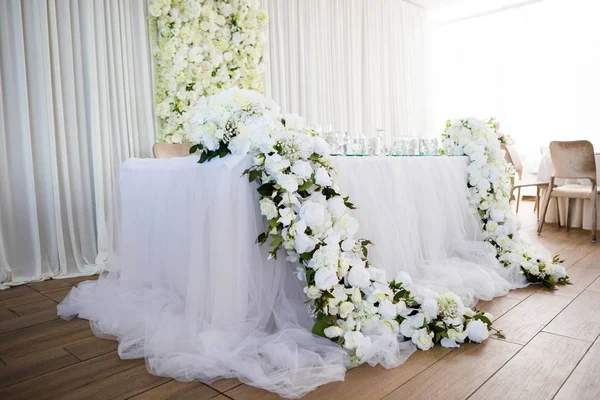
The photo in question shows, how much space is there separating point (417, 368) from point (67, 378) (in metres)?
1.42

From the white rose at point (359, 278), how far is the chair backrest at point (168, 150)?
2.57m

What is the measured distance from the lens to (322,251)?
1804 millimetres

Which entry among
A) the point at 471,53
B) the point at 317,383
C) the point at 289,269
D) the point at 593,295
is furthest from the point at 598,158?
the point at 471,53

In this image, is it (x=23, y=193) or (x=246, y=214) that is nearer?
(x=246, y=214)

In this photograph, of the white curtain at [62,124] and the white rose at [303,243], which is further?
the white curtain at [62,124]

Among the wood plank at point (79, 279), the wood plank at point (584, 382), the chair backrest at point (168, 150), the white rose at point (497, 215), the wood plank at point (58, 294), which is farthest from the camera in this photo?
the chair backrest at point (168, 150)

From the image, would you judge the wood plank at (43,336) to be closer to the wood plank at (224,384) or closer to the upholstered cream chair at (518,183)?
the wood plank at (224,384)

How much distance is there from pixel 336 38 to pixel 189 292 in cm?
535

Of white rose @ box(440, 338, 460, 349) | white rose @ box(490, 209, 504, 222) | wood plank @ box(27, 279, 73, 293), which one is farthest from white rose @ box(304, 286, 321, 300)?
wood plank @ box(27, 279, 73, 293)

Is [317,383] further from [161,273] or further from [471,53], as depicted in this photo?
[471,53]

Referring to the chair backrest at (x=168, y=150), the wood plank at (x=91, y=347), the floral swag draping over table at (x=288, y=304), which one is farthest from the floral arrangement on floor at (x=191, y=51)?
the wood plank at (x=91, y=347)

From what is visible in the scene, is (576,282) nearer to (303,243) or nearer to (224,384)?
(303,243)

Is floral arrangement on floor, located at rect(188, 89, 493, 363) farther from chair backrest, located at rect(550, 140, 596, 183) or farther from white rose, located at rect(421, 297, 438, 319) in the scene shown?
chair backrest, located at rect(550, 140, 596, 183)

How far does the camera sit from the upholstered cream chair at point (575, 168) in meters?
4.40
